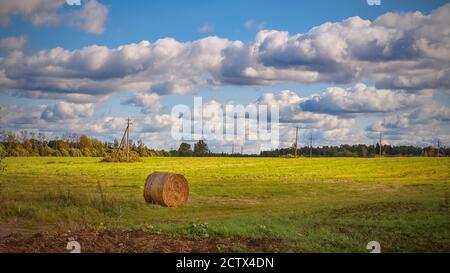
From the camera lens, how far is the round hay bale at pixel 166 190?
25469 millimetres

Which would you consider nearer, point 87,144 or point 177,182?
point 177,182

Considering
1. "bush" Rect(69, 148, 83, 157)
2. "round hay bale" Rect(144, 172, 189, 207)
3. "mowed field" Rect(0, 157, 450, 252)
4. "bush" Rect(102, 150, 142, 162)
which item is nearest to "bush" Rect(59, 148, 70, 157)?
"bush" Rect(69, 148, 83, 157)

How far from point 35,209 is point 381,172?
44.7 meters

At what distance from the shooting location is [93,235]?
11.1m

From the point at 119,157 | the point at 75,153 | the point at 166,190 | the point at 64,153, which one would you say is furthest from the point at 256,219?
the point at 64,153

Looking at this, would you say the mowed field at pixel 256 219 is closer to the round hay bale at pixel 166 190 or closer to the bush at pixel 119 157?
the round hay bale at pixel 166 190

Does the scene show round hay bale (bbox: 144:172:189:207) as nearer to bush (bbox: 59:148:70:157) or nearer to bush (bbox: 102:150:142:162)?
bush (bbox: 102:150:142:162)

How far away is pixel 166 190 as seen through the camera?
25.5 metres

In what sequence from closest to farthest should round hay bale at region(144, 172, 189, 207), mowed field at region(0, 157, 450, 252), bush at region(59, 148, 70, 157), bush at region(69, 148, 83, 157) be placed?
1. mowed field at region(0, 157, 450, 252)
2. round hay bale at region(144, 172, 189, 207)
3. bush at region(59, 148, 70, 157)
4. bush at region(69, 148, 83, 157)

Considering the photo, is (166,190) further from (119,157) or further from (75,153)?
(75,153)

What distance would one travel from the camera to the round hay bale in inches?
1003

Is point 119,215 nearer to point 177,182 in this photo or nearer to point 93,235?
point 177,182
